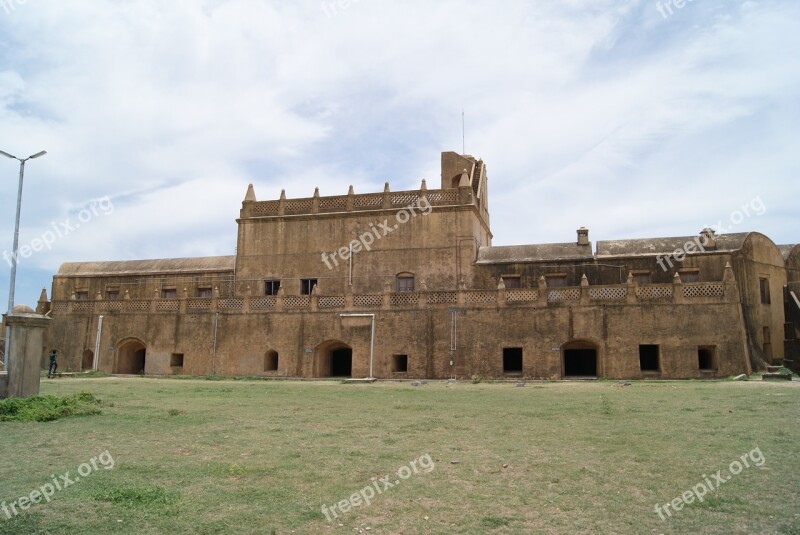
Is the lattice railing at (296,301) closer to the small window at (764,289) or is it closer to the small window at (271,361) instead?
the small window at (271,361)

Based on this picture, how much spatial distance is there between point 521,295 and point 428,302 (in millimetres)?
4073

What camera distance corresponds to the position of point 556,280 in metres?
28.2

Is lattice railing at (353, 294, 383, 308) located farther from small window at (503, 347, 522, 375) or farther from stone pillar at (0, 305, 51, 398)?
stone pillar at (0, 305, 51, 398)

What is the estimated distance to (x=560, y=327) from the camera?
2502cm

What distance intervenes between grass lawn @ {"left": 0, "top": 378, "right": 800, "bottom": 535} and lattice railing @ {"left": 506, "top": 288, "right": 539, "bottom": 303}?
11.6m

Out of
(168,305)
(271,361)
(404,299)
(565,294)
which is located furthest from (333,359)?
(565,294)

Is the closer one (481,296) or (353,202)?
(481,296)

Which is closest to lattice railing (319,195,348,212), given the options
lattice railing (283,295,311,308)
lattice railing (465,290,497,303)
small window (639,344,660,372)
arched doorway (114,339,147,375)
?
lattice railing (283,295,311,308)

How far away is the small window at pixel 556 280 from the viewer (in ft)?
91.6

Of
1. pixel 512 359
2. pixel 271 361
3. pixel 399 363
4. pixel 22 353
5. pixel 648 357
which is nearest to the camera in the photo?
pixel 22 353

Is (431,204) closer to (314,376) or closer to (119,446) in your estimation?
(314,376)

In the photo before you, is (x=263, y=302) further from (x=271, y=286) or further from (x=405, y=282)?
(x=405, y=282)

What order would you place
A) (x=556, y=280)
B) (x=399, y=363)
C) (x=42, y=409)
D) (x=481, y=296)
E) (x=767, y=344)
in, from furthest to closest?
(x=556, y=280)
(x=399, y=363)
(x=481, y=296)
(x=767, y=344)
(x=42, y=409)

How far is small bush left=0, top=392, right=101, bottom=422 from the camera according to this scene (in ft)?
37.8
